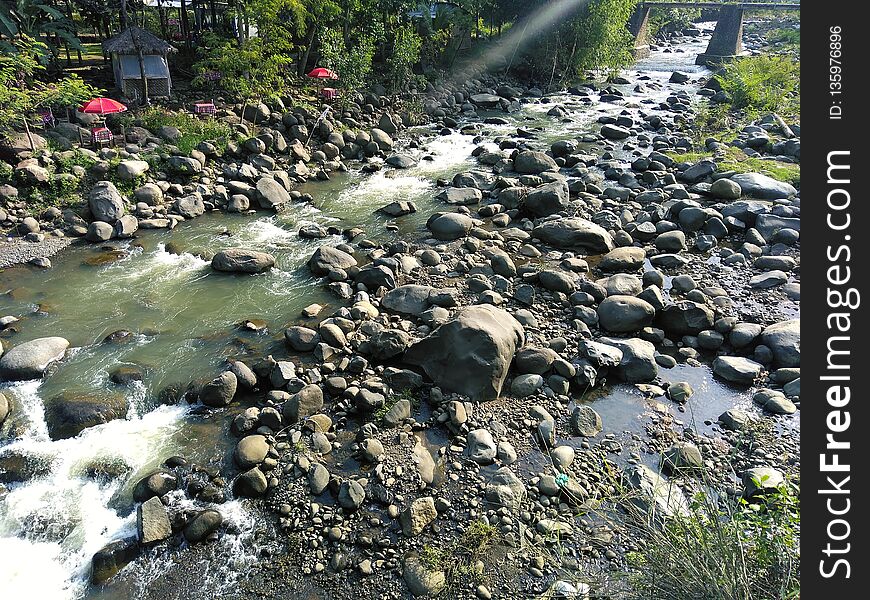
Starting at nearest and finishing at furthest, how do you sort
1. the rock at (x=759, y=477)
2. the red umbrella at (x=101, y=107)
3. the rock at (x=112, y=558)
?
the rock at (x=112, y=558), the rock at (x=759, y=477), the red umbrella at (x=101, y=107)

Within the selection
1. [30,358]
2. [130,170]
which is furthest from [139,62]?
[30,358]

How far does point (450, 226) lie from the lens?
51.2 feet

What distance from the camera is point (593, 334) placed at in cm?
Answer: 1147

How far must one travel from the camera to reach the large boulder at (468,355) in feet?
31.5

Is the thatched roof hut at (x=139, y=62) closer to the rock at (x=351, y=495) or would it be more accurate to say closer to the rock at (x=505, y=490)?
the rock at (x=351, y=495)

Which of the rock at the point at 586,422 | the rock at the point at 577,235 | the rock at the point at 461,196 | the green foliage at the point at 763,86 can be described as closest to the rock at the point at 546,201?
the rock at the point at 577,235

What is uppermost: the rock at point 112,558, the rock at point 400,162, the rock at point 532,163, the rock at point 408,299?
the rock at point 532,163

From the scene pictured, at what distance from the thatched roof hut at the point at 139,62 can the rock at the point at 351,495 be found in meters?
18.1

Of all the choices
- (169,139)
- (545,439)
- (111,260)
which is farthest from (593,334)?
(169,139)

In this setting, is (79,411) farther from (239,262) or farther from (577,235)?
(577,235)

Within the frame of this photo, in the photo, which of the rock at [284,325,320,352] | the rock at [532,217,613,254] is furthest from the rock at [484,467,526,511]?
the rock at [532,217,613,254]

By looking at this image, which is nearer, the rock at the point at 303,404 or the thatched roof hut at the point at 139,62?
the rock at the point at 303,404

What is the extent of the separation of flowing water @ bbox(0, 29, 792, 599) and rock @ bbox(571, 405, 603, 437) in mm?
348
